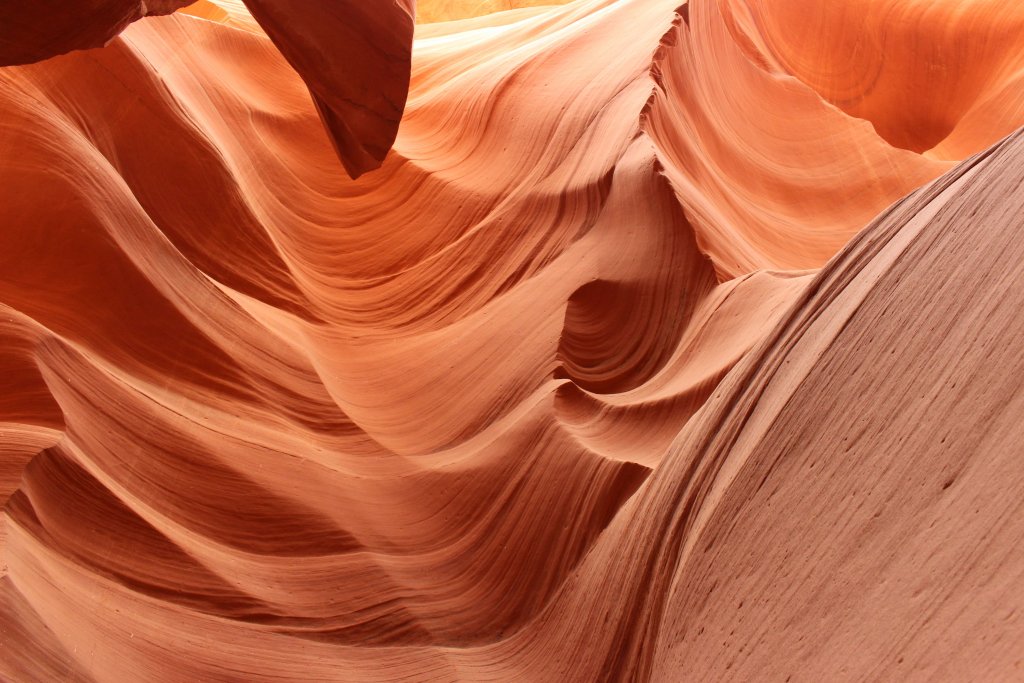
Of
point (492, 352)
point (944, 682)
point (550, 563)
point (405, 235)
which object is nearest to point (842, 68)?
point (405, 235)

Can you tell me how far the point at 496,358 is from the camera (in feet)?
7.50

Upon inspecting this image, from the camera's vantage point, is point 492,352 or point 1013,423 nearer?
point 1013,423

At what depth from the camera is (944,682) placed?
93 cm

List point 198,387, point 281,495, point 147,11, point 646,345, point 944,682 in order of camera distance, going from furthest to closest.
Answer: point 646,345 → point 198,387 → point 281,495 → point 147,11 → point 944,682

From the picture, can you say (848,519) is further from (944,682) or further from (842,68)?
(842,68)

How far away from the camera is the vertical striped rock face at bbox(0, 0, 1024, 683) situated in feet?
3.84

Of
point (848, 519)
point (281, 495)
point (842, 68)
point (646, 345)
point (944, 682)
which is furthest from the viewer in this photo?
point (842, 68)

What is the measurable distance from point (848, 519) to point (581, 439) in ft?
2.75

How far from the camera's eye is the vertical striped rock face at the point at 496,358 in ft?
3.84

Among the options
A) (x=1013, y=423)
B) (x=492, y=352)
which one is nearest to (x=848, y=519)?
(x=1013, y=423)

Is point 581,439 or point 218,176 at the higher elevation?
point 218,176

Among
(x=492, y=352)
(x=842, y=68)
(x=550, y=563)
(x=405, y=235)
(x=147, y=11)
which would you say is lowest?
(x=550, y=563)

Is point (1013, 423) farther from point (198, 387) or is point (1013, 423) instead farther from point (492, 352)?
point (198, 387)

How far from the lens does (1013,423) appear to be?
1030mm
